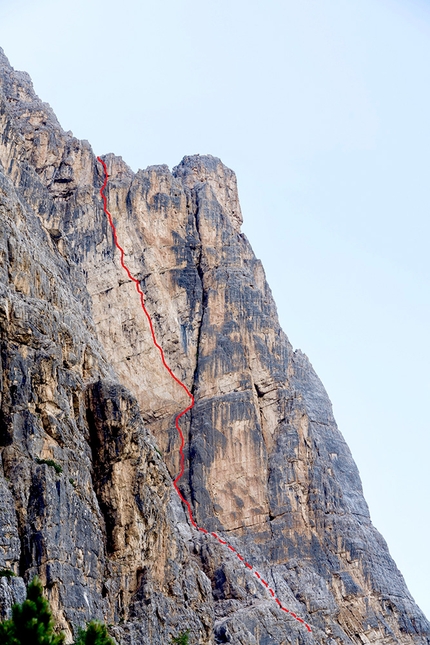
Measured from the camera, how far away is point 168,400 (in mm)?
90875

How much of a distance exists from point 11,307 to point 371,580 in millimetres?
47274

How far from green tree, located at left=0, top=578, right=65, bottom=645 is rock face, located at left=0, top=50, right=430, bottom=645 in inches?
427

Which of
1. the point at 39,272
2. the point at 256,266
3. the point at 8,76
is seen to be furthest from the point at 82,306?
the point at 8,76

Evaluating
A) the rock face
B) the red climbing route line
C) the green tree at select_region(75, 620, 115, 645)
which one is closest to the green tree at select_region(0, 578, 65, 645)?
the green tree at select_region(75, 620, 115, 645)

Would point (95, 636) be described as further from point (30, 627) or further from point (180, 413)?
point (180, 413)

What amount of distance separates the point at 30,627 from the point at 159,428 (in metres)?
59.0

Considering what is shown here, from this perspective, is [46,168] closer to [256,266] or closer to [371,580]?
[256,266]

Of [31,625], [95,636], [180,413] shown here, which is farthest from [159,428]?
[31,625]

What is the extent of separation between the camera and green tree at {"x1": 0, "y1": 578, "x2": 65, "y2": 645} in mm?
30328

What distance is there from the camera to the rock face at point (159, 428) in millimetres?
51562

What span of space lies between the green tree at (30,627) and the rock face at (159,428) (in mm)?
10847

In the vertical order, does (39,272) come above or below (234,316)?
below

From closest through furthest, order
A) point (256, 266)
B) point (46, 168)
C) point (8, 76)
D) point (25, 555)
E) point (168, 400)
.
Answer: point (25, 555) < point (168, 400) < point (46, 168) < point (256, 266) < point (8, 76)

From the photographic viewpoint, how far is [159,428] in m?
89.6
